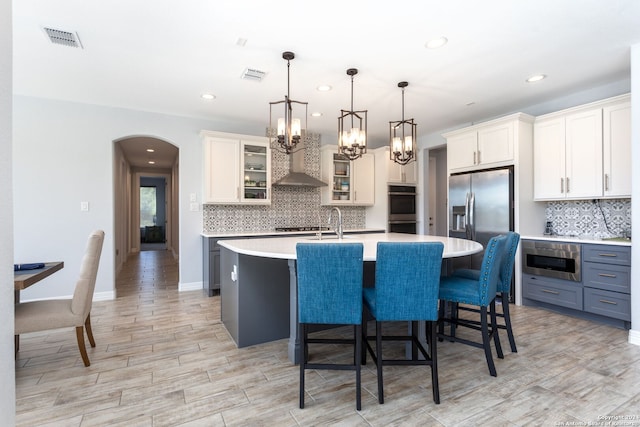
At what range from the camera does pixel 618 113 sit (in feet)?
10.9

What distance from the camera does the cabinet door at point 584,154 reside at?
11.4ft

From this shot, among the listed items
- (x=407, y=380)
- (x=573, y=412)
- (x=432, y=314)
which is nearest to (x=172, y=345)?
(x=407, y=380)

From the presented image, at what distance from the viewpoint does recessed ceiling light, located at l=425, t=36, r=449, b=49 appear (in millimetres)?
2682

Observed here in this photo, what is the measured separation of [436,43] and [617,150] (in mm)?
2299

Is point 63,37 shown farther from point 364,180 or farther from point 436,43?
point 364,180

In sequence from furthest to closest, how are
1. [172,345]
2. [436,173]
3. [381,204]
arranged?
[436,173], [381,204], [172,345]

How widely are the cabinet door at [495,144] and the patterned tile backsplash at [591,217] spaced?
3.01ft

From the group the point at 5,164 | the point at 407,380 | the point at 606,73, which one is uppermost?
the point at 606,73

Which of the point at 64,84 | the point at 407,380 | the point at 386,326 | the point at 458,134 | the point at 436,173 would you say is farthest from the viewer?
the point at 436,173

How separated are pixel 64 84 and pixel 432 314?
171 inches

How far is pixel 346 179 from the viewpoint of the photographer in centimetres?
577

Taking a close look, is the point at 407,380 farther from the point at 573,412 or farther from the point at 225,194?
the point at 225,194

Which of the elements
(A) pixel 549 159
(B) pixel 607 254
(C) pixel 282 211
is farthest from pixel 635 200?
(C) pixel 282 211

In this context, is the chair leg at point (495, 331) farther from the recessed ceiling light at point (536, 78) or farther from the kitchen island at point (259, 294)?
the recessed ceiling light at point (536, 78)
